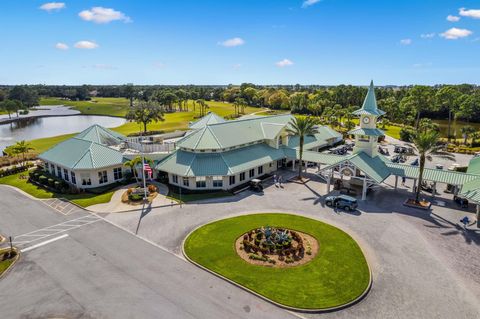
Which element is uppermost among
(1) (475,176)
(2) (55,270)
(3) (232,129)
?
(3) (232,129)

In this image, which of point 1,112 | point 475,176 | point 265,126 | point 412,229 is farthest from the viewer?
point 1,112

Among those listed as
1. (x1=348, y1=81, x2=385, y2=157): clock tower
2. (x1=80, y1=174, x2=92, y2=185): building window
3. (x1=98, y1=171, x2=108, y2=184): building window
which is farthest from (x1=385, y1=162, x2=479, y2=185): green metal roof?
(x1=80, y1=174, x2=92, y2=185): building window

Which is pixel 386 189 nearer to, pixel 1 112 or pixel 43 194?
pixel 43 194

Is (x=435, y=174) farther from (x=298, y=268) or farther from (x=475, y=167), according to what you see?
(x=298, y=268)

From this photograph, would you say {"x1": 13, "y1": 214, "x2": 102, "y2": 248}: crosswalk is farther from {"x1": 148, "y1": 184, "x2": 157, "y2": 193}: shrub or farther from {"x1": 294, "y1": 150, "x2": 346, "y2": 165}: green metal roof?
{"x1": 294, "y1": 150, "x2": 346, "y2": 165}: green metal roof

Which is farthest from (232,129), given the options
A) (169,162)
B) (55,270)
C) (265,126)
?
(55,270)

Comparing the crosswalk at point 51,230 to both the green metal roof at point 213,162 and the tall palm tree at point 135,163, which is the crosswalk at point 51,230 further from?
the green metal roof at point 213,162
